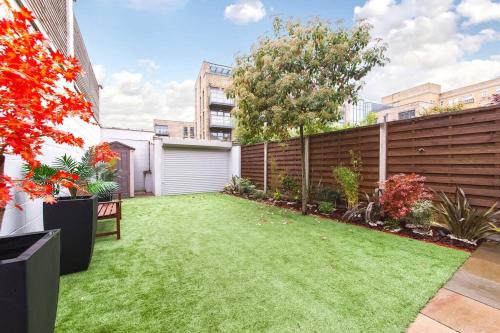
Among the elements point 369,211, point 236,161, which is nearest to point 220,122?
point 236,161

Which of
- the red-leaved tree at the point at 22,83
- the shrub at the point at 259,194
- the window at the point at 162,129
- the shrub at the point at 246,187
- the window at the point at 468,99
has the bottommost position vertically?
the shrub at the point at 259,194

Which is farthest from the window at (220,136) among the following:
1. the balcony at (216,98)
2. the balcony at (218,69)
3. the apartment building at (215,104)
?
the balcony at (218,69)

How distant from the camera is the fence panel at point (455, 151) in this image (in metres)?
3.55

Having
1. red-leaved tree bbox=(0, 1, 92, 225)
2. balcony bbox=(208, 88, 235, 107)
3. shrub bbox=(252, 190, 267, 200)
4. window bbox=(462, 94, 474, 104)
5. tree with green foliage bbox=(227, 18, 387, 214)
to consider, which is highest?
window bbox=(462, 94, 474, 104)

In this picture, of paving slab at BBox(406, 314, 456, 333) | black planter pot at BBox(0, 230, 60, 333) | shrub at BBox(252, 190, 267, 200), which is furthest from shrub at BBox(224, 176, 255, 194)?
black planter pot at BBox(0, 230, 60, 333)

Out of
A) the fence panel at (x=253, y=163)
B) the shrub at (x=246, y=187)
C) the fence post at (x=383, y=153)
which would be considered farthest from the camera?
the fence panel at (x=253, y=163)

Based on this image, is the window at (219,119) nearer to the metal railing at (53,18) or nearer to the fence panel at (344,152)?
the fence panel at (344,152)

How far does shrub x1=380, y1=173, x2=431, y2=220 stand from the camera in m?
4.12

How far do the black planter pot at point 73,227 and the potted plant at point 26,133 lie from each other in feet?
4.21

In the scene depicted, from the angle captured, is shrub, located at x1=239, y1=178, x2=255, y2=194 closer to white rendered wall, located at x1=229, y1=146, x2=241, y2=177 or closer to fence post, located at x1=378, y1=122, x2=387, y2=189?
white rendered wall, located at x1=229, y1=146, x2=241, y2=177

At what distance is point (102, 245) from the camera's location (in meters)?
3.60

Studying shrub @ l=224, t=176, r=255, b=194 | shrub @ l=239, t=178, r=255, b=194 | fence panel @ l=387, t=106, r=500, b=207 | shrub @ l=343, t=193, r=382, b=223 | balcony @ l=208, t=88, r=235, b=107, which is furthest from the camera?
balcony @ l=208, t=88, r=235, b=107

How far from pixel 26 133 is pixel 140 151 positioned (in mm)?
10987

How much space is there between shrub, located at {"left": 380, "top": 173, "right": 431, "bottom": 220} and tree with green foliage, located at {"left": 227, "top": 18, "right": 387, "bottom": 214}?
186 centimetres
